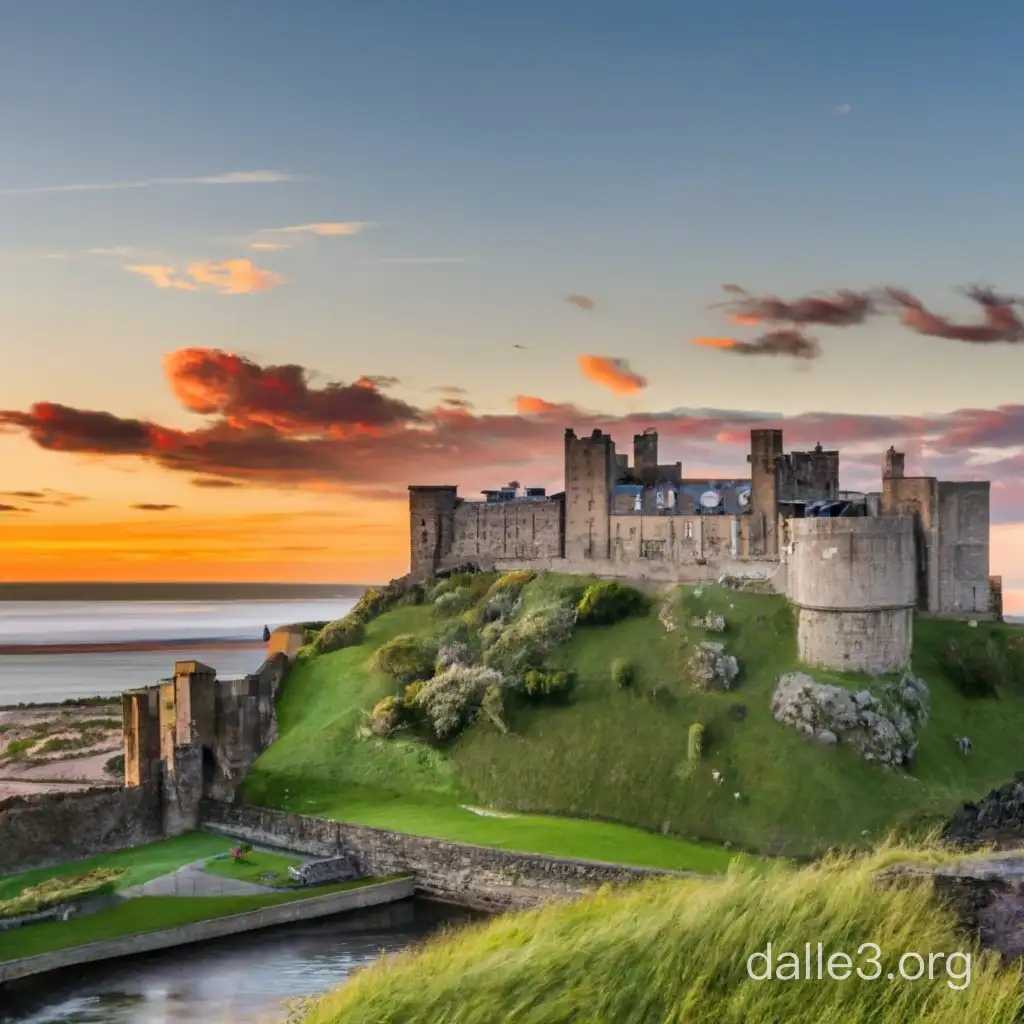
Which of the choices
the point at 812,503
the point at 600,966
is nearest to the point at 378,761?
the point at 812,503

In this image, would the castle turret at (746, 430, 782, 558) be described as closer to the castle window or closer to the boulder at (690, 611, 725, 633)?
the castle window

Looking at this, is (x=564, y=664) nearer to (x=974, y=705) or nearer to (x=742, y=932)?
(x=974, y=705)

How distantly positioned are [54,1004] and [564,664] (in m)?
23.7

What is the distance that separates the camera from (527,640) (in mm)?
50719

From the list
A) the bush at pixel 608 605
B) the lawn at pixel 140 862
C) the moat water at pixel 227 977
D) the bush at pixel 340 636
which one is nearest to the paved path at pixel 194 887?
Answer: the lawn at pixel 140 862

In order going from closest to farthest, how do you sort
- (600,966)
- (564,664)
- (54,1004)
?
(600,966) < (54,1004) < (564,664)

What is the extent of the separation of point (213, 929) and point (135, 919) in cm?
226

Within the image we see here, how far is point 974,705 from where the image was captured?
4634 cm

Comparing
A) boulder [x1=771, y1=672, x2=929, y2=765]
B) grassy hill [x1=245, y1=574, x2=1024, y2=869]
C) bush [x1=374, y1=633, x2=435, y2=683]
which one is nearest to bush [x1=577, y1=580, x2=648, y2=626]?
grassy hill [x1=245, y1=574, x2=1024, y2=869]

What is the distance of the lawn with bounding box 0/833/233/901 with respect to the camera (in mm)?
39906

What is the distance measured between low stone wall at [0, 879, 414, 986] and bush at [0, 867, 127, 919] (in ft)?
10.3

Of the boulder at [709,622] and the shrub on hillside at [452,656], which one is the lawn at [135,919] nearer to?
the shrub on hillside at [452,656]

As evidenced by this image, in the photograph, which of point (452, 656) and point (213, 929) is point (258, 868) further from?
point (452, 656)

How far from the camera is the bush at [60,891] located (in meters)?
36.4
